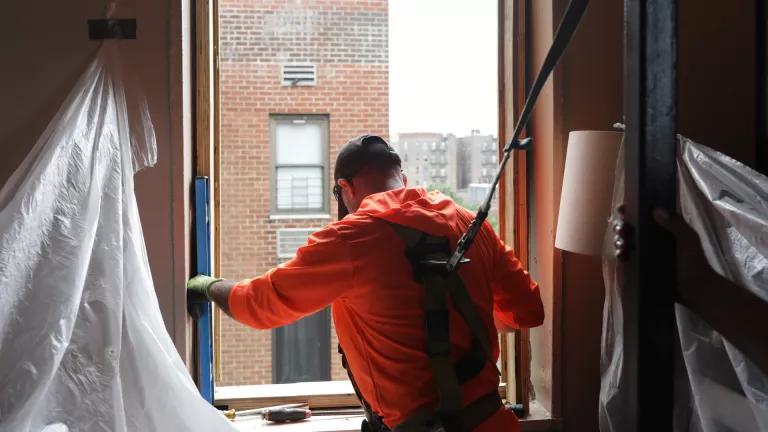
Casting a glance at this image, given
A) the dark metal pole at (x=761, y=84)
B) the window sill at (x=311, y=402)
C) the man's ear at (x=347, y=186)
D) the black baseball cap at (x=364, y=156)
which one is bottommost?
the window sill at (x=311, y=402)

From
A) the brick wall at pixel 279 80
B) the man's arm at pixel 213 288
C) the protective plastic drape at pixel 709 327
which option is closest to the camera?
the protective plastic drape at pixel 709 327

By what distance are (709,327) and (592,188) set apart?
459 millimetres

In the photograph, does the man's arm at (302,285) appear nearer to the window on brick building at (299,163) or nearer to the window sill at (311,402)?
the window sill at (311,402)

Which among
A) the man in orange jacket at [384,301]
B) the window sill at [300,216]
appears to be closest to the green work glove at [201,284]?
the man in orange jacket at [384,301]

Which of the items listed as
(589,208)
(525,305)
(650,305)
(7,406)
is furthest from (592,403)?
(7,406)

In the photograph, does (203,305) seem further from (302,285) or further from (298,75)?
(298,75)

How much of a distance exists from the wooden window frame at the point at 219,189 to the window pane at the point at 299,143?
4123 mm

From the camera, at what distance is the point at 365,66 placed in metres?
6.39

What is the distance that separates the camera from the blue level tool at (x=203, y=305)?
1782mm

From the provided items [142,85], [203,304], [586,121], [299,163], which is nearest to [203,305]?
[203,304]

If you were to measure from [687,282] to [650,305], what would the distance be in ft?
0.15

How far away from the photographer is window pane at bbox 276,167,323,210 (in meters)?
6.17

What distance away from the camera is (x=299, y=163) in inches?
244

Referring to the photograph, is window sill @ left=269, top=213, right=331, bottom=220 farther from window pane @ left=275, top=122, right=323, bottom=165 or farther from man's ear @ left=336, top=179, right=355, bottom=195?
man's ear @ left=336, top=179, right=355, bottom=195
